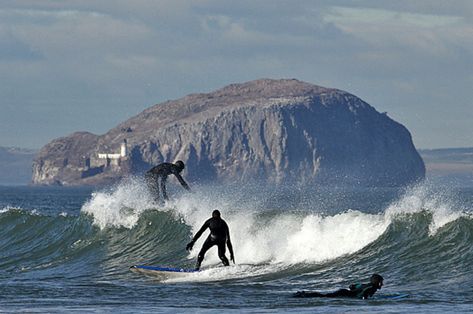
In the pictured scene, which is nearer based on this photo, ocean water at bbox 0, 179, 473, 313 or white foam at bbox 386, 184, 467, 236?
ocean water at bbox 0, 179, 473, 313

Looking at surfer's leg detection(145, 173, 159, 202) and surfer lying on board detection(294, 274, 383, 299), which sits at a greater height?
surfer's leg detection(145, 173, 159, 202)

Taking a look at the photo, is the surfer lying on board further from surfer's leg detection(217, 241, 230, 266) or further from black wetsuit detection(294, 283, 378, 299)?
surfer's leg detection(217, 241, 230, 266)

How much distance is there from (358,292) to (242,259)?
24.5ft

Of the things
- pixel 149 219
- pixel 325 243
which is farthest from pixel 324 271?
pixel 149 219

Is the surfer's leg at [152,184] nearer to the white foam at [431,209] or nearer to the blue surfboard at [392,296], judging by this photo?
the white foam at [431,209]

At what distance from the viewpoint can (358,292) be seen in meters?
18.5

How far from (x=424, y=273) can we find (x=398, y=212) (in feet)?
15.3

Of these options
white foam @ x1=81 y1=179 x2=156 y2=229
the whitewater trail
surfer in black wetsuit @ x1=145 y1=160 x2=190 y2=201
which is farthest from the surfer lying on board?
white foam @ x1=81 y1=179 x2=156 y2=229

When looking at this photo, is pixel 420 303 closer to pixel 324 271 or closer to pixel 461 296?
pixel 461 296

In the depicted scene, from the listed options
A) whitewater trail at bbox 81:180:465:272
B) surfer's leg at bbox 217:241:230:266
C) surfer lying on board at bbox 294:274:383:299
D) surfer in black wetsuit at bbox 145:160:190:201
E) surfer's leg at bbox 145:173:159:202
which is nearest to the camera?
surfer lying on board at bbox 294:274:383:299

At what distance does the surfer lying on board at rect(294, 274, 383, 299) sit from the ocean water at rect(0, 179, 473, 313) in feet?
0.66

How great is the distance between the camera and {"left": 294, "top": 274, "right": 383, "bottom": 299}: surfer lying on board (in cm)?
1838

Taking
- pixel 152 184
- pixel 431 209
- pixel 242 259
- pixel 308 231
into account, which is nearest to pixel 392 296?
pixel 242 259

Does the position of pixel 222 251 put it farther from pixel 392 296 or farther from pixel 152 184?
pixel 152 184
